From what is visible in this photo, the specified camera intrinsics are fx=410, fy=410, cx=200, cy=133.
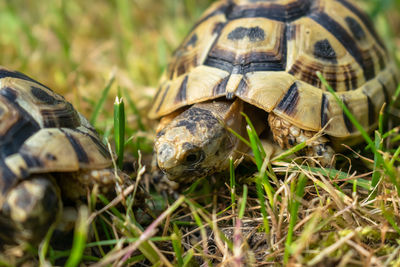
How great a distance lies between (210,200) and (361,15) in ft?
6.38

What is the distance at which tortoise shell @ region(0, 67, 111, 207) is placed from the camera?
1.62m

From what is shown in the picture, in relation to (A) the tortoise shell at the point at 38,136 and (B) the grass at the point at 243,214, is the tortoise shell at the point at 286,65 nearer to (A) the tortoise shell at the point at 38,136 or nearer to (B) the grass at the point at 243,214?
(B) the grass at the point at 243,214

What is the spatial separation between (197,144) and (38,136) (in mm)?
790

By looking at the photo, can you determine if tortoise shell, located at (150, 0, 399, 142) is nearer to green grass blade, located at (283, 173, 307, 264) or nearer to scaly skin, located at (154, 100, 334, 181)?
scaly skin, located at (154, 100, 334, 181)

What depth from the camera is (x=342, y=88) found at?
2.63 m

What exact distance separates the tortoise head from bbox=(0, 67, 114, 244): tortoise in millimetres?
331

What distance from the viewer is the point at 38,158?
5.42ft

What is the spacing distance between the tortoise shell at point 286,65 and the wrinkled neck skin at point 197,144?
0.58 feet

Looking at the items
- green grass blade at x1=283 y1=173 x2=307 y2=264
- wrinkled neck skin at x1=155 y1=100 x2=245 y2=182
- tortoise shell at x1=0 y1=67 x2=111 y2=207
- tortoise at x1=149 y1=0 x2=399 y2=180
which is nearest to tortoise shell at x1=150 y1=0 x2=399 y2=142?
tortoise at x1=149 y1=0 x2=399 y2=180

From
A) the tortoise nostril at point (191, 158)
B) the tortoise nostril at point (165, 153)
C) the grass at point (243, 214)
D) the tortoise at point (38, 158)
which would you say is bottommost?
the grass at point (243, 214)

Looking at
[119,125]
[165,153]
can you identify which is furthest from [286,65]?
[119,125]

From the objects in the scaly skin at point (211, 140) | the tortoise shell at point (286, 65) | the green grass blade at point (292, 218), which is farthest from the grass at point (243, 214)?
the tortoise shell at point (286, 65)

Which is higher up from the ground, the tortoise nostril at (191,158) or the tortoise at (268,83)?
the tortoise at (268,83)

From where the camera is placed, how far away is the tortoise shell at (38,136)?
1622mm
